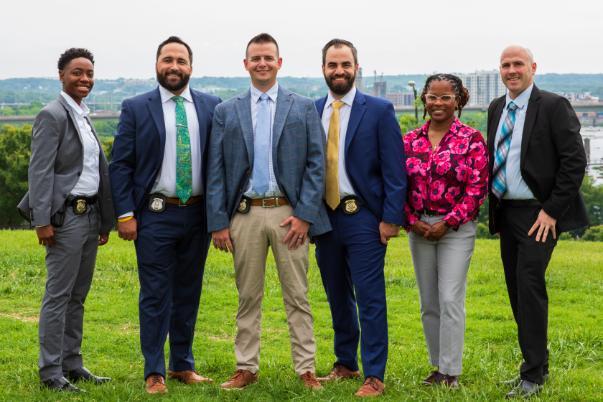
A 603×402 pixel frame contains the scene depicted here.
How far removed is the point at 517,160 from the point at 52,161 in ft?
11.3

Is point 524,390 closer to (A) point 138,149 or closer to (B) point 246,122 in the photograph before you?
(B) point 246,122

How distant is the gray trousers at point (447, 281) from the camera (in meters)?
6.43

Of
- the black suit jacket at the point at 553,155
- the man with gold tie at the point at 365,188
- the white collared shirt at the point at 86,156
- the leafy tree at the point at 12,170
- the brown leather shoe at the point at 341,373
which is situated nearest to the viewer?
the black suit jacket at the point at 553,155

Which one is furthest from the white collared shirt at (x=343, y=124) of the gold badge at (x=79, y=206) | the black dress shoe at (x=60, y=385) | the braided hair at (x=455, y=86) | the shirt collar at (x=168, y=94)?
the black dress shoe at (x=60, y=385)

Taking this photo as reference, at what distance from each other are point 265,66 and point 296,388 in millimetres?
2369

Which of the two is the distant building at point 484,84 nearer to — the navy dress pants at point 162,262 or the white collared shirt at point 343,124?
the white collared shirt at point 343,124

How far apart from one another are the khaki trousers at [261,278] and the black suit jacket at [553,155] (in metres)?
1.76

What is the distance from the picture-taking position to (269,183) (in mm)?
6277

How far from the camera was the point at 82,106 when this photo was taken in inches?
272

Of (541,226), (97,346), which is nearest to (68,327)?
(97,346)

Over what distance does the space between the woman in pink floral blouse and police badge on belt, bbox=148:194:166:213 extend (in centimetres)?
183

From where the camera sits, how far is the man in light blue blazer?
6.27 metres

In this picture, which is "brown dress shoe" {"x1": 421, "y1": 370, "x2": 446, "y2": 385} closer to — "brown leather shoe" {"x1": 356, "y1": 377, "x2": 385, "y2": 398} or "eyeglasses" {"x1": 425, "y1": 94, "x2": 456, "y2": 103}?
"brown leather shoe" {"x1": 356, "y1": 377, "x2": 385, "y2": 398}

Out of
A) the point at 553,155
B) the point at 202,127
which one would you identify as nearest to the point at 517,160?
the point at 553,155
